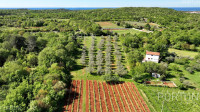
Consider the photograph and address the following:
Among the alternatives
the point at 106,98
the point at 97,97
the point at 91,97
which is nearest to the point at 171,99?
the point at 106,98

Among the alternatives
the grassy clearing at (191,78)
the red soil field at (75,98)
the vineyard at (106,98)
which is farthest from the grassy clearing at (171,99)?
the red soil field at (75,98)

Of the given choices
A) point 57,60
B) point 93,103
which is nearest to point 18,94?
point 93,103

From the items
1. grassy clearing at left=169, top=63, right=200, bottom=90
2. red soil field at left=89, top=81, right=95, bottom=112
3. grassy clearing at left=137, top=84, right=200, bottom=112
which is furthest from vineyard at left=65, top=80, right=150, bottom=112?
grassy clearing at left=169, top=63, right=200, bottom=90

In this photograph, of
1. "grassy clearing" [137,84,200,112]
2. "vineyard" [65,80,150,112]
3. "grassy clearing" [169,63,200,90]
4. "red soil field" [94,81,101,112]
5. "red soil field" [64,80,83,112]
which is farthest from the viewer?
"grassy clearing" [169,63,200,90]

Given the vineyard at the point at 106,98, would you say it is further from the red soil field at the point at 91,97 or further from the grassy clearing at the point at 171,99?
the grassy clearing at the point at 171,99

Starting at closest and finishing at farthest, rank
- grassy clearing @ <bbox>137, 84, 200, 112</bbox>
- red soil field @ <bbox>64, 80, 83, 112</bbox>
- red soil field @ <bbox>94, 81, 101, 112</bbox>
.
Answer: red soil field @ <bbox>64, 80, 83, 112</bbox> < red soil field @ <bbox>94, 81, 101, 112</bbox> < grassy clearing @ <bbox>137, 84, 200, 112</bbox>

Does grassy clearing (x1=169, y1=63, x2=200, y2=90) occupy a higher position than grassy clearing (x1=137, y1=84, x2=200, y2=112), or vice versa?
grassy clearing (x1=169, y1=63, x2=200, y2=90)

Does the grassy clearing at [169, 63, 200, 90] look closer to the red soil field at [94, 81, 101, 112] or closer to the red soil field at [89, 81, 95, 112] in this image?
the red soil field at [94, 81, 101, 112]

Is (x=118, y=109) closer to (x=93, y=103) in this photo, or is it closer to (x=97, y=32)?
(x=93, y=103)
